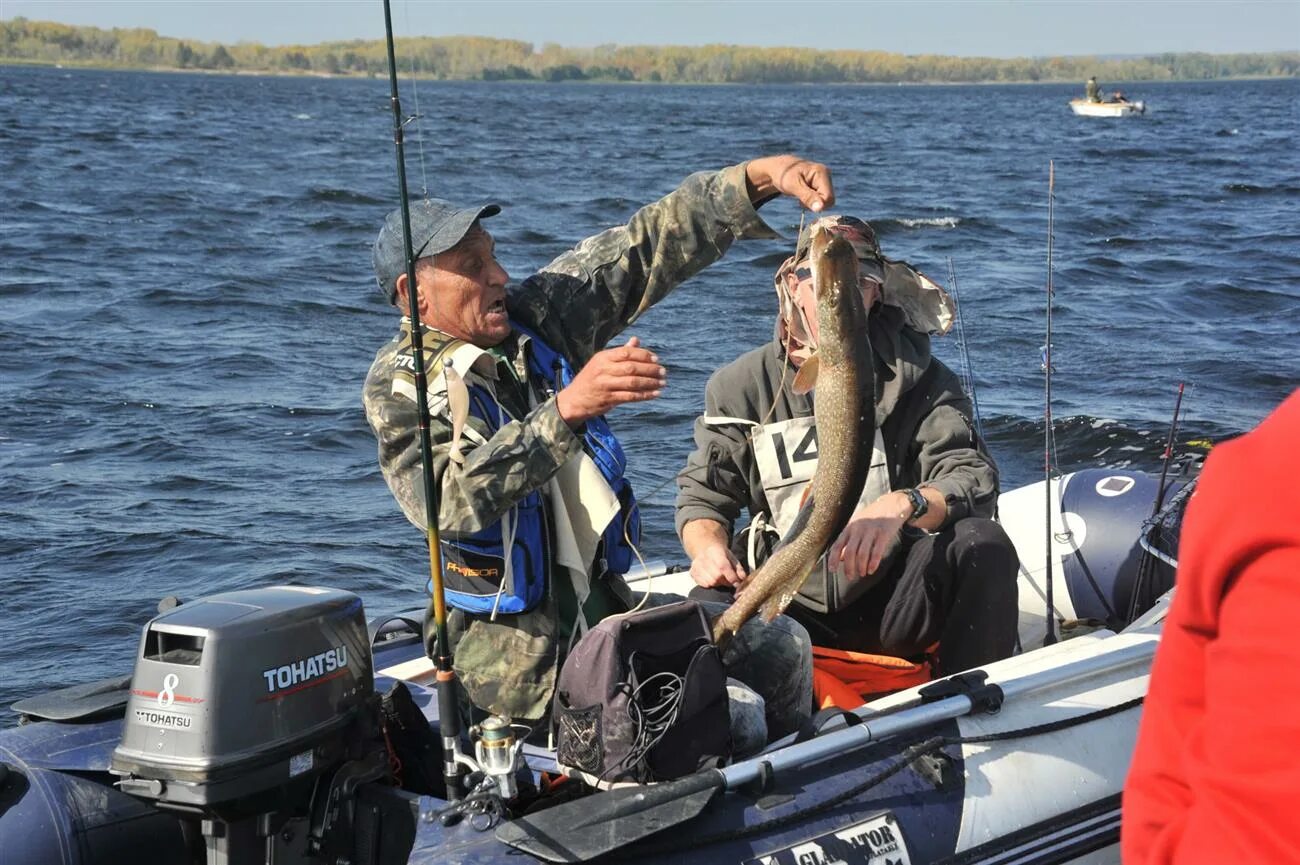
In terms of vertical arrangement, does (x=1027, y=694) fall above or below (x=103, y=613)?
above

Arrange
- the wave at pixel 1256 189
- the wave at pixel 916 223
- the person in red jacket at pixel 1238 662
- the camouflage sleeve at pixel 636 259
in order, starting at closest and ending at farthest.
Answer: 1. the person in red jacket at pixel 1238 662
2. the camouflage sleeve at pixel 636 259
3. the wave at pixel 916 223
4. the wave at pixel 1256 189

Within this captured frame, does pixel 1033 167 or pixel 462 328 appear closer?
pixel 462 328

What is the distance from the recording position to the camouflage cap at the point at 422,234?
4105 mm

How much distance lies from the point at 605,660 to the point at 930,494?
1.30 m

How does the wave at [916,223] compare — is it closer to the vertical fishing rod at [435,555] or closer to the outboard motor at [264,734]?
the vertical fishing rod at [435,555]

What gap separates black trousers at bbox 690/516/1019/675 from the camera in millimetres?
4477

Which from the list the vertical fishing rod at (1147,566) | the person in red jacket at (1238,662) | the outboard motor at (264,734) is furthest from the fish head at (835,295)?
the vertical fishing rod at (1147,566)

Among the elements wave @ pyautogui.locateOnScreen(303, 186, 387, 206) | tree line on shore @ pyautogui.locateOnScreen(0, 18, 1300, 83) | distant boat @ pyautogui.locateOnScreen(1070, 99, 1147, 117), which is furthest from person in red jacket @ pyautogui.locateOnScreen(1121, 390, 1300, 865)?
tree line on shore @ pyautogui.locateOnScreen(0, 18, 1300, 83)

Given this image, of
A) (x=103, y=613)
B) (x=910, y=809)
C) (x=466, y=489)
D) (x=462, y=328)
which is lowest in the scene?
(x=103, y=613)

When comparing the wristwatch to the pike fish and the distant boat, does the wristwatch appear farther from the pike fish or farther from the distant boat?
Answer: the distant boat

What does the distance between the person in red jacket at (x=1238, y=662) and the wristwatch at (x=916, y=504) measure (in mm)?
2681

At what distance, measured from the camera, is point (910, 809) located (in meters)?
3.78

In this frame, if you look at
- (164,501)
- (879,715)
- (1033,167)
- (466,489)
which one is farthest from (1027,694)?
(1033,167)

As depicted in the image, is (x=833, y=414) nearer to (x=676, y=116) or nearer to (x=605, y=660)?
(x=605, y=660)
